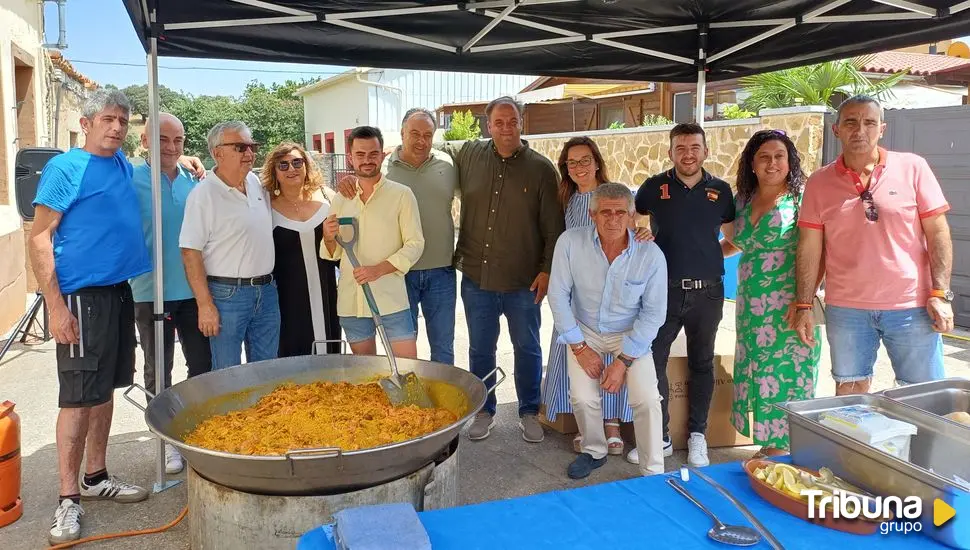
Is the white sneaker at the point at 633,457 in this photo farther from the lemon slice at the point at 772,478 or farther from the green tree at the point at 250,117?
the green tree at the point at 250,117

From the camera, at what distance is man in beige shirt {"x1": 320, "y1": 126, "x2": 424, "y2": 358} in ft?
11.1

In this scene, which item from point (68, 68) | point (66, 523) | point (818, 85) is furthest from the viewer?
point (68, 68)

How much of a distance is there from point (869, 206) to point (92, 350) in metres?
3.36

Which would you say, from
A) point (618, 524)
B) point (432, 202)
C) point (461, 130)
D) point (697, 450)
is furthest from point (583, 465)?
point (461, 130)

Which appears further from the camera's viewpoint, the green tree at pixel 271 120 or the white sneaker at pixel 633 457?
the green tree at pixel 271 120

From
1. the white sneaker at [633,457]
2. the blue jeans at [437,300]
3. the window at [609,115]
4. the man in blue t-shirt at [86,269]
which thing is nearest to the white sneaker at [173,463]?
the man in blue t-shirt at [86,269]

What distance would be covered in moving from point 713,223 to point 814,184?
495mm

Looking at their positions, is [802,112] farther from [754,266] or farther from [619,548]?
[619,548]

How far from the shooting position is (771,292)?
130 inches

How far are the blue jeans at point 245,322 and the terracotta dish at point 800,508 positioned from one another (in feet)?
8.10

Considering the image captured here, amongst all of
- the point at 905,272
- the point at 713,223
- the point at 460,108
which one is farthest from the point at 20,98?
the point at 460,108

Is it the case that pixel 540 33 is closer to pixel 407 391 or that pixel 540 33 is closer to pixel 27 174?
pixel 407 391

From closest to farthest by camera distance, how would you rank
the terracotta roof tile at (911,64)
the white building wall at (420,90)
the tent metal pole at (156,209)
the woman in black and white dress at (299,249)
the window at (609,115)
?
the tent metal pole at (156,209) → the woman in black and white dress at (299,249) → the terracotta roof tile at (911,64) → the window at (609,115) → the white building wall at (420,90)

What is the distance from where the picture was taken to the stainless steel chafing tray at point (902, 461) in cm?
135
